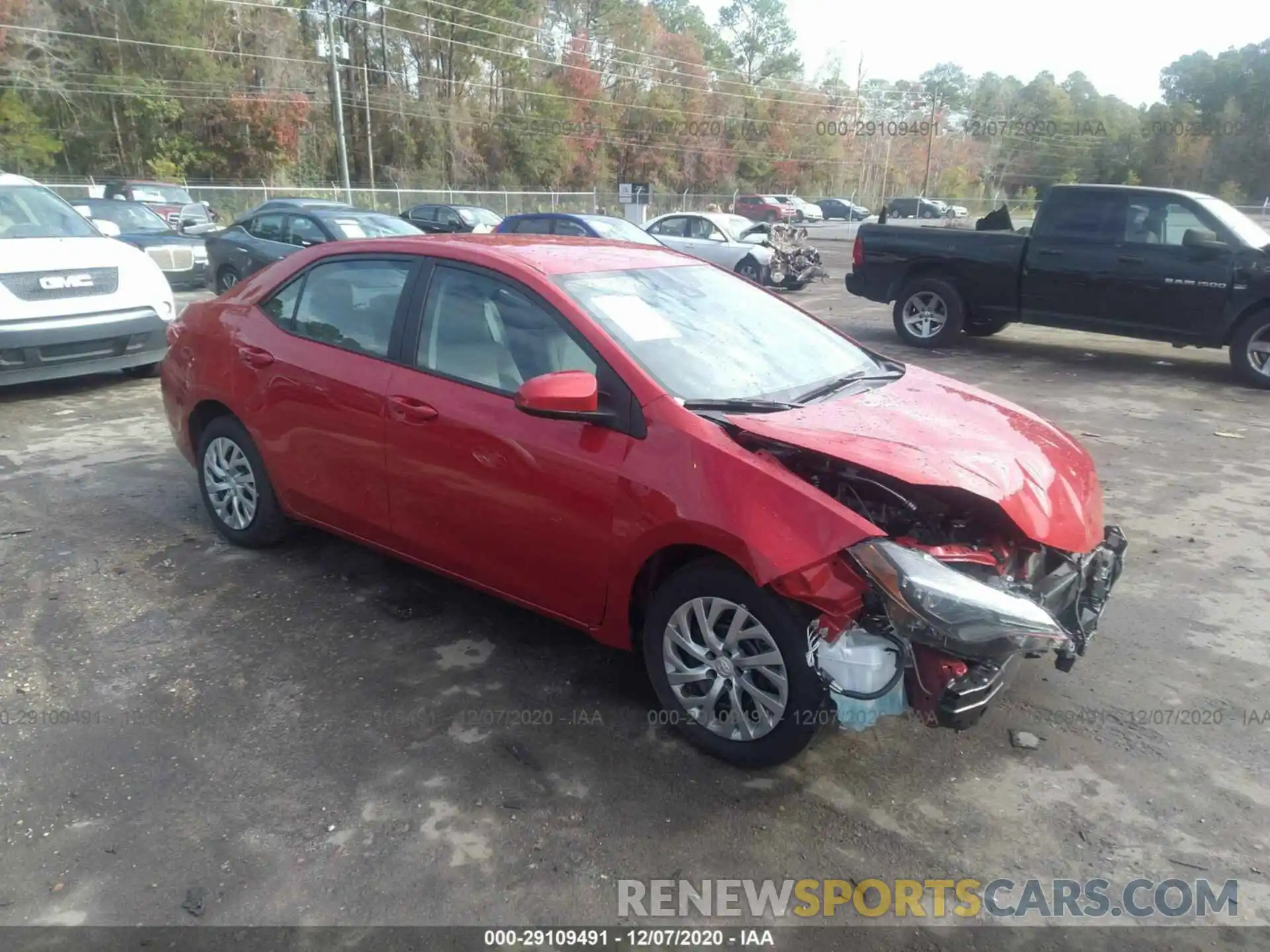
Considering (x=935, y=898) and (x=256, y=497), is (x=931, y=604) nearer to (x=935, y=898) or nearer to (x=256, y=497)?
(x=935, y=898)

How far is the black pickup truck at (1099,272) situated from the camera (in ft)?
30.0

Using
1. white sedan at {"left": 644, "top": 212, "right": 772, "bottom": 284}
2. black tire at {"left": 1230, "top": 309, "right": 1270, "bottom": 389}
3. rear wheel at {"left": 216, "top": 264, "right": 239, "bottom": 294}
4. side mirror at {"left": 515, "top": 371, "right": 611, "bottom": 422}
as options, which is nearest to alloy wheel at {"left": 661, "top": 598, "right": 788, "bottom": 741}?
side mirror at {"left": 515, "top": 371, "right": 611, "bottom": 422}

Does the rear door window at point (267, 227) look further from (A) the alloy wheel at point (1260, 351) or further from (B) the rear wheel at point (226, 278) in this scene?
(A) the alloy wheel at point (1260, 351)

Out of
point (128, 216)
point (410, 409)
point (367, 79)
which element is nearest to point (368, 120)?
Result: point (367, 79)

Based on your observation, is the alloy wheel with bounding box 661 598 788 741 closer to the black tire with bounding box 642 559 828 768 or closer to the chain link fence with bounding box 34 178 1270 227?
the black tire with bounding box 642 559 828 768

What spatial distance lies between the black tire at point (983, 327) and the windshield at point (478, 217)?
39.8 ft

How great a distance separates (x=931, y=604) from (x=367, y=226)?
11828 mm

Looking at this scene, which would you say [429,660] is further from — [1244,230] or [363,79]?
[363,79]

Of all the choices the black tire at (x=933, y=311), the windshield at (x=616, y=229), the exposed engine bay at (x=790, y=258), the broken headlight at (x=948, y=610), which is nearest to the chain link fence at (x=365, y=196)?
the windshield at (x=616, y=229)

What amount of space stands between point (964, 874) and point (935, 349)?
30.7ft

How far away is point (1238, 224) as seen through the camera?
927 cm

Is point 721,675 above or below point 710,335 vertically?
below

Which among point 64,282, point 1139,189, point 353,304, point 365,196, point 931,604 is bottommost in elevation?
point 931,604

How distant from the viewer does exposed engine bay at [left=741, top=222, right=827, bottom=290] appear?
57.7 ft
